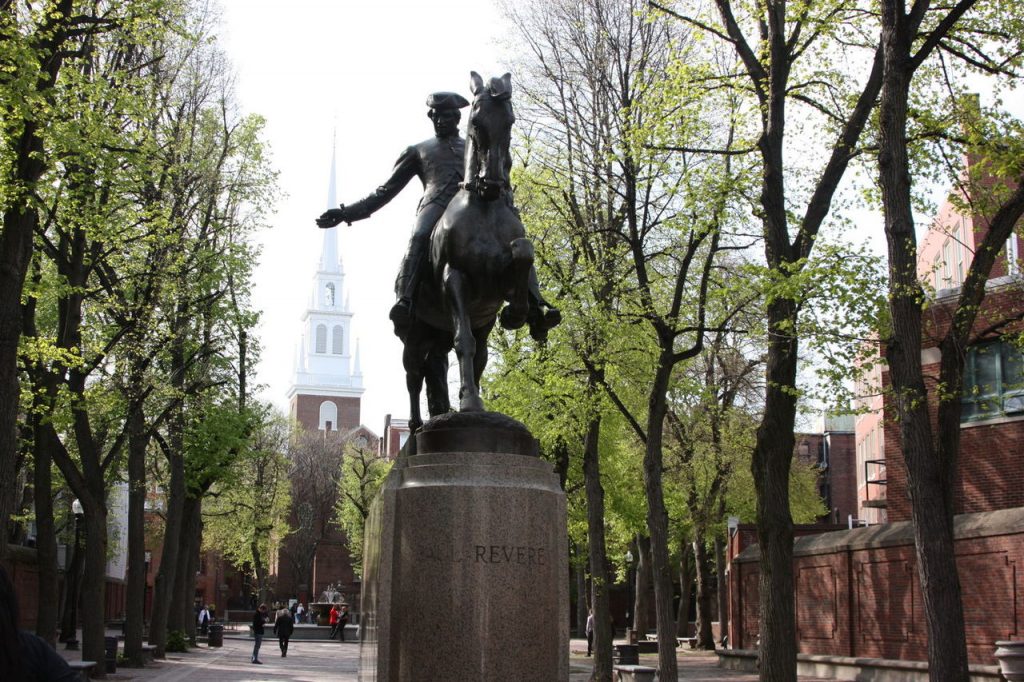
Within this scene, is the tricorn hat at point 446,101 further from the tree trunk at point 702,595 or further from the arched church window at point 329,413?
the arched church window at point 329,413

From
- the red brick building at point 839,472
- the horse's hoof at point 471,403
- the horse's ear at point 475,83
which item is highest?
the red brick building at point 839,472

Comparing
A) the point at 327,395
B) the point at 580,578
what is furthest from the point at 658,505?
the point at 327,395

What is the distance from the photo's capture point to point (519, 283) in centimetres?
881

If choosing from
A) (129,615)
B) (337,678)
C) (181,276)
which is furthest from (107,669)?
(181,276)

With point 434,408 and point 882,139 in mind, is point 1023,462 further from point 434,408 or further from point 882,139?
point 434,408

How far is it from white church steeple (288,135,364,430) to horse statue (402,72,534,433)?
115394 millimetres

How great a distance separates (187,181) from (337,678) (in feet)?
40.2

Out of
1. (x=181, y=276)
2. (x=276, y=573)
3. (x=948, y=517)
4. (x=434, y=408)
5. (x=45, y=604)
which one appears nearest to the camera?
(x=434, y=408)

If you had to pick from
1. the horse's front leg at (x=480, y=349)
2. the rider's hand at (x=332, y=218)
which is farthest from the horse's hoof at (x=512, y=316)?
the rider's hand at (x=332, y=218)

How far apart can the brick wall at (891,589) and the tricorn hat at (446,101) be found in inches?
565

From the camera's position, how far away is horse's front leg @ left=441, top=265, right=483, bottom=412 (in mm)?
8758

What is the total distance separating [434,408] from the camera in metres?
9.98

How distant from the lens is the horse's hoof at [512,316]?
900 centimetres

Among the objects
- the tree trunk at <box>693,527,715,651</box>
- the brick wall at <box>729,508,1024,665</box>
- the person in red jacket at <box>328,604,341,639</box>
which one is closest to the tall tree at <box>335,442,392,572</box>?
the person in red jacket at <box>328,604,341,639</box>
